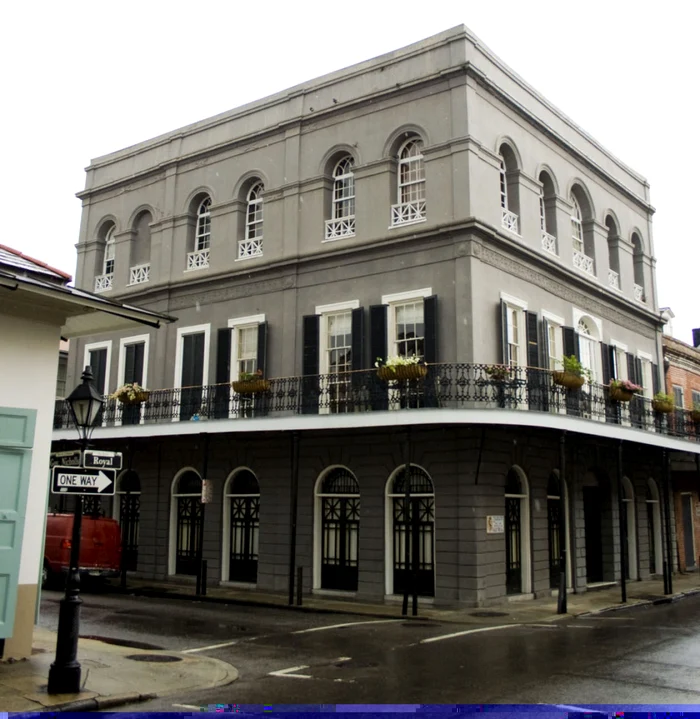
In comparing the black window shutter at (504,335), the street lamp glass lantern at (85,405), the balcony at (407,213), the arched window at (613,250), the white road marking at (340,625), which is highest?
the arched window at (613,250)

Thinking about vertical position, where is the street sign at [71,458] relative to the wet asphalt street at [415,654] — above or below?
above

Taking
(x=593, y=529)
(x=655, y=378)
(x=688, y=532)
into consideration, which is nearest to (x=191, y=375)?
(x=593, y=529)

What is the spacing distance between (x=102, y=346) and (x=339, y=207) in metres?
8.41

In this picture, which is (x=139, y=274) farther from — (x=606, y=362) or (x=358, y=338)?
(x=606, y=362)

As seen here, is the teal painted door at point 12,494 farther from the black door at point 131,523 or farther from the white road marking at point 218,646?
the black door at point 131,523

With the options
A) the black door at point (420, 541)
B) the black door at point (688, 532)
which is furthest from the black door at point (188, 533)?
the black door at point (688, 532)

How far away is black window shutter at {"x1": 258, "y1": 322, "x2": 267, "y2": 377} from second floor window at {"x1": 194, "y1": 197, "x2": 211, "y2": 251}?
3.64m

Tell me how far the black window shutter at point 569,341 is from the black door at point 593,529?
12.0 feet

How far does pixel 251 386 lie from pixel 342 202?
16.7 feet

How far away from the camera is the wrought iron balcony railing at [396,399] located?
53.9 feet

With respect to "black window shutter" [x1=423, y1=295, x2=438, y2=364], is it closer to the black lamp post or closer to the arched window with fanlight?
the arched window with fanlight

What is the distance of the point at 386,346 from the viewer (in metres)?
17.9

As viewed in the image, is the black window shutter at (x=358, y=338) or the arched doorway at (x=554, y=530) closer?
the black window shutter at (x=358, y=338)

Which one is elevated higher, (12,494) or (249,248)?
(249,248)
